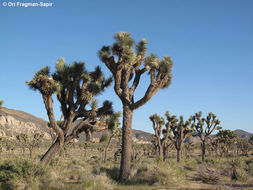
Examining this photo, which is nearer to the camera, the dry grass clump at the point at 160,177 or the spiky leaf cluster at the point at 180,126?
the dry grass clump at the point at 160,177

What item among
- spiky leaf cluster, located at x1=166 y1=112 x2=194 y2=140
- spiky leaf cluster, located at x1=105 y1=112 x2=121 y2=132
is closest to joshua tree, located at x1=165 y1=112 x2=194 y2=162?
spiky leaf cluster, located at x1=166 y1=112 x2=194 y2=140

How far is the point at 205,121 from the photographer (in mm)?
27375

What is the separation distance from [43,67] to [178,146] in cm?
2097

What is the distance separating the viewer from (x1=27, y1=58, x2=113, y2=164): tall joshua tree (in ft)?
37.0

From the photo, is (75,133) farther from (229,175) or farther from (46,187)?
(229,175)

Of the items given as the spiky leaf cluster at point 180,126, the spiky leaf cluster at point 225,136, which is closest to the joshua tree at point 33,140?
the spiky leaf cluster at point 180,126

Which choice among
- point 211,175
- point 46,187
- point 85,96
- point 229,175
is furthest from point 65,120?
point 229,175

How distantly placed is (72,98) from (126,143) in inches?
151

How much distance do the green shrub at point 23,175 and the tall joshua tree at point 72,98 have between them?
2612 mm

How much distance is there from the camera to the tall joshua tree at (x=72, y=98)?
11281mm

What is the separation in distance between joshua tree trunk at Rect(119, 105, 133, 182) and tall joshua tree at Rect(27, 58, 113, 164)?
1.90m

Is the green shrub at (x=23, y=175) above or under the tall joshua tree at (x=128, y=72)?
under

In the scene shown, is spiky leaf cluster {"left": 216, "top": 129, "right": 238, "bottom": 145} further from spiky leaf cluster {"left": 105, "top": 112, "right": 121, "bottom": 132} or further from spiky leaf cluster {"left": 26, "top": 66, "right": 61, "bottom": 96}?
spiky leaf cluster {"left": 26, "top": 66, "right": 61, "bottom": 96}

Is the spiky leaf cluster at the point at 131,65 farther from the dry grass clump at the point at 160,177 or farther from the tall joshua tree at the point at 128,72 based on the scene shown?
the dry grass clump at the point at 160,177
